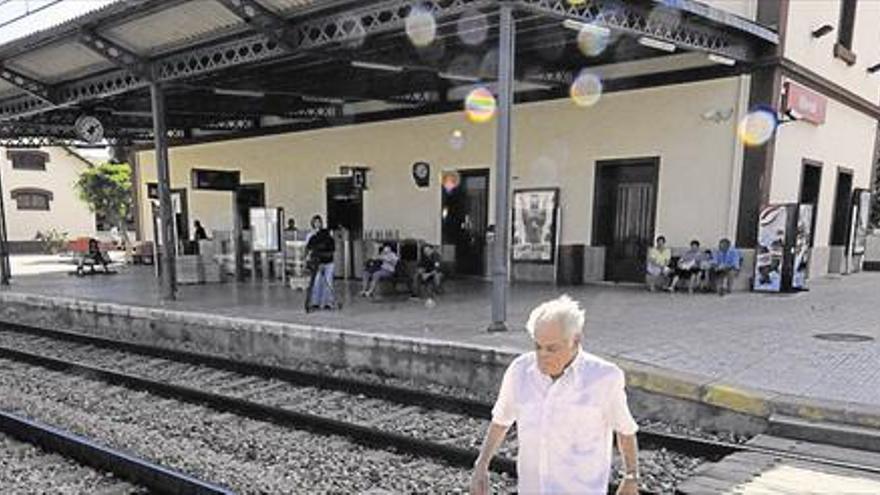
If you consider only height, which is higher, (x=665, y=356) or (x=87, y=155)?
(x=87, y=155)

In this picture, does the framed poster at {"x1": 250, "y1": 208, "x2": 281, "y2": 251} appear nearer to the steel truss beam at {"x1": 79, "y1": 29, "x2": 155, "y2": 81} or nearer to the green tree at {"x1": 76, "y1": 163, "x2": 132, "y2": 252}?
the steel truss beam at {"x1": 79, "y1": 29, "x2": 155, "y2": 81}

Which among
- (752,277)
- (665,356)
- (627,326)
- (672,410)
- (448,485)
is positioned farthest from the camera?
(752,277)

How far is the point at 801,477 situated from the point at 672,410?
68.1 inches

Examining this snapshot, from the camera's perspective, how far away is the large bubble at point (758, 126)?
10484 millimetres

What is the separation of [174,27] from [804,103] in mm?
10991

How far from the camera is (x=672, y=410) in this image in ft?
17.9

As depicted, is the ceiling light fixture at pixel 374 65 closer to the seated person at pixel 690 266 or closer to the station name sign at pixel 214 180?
the station name sign at pixel 214 180

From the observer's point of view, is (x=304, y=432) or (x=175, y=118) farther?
(x=175, y=118)

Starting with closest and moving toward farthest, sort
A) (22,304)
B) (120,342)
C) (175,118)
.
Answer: (120,342) < (22,304) < (175,118)

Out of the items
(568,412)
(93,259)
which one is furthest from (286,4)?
(93,259)

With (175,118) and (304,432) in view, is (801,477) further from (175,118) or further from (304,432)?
(175,118)

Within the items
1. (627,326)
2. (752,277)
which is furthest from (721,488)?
(752,277)

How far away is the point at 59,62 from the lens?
1228cm

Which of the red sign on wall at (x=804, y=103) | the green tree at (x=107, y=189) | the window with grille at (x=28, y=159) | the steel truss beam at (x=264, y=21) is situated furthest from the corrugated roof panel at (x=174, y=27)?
the window with grille at (x=28, y=159)
